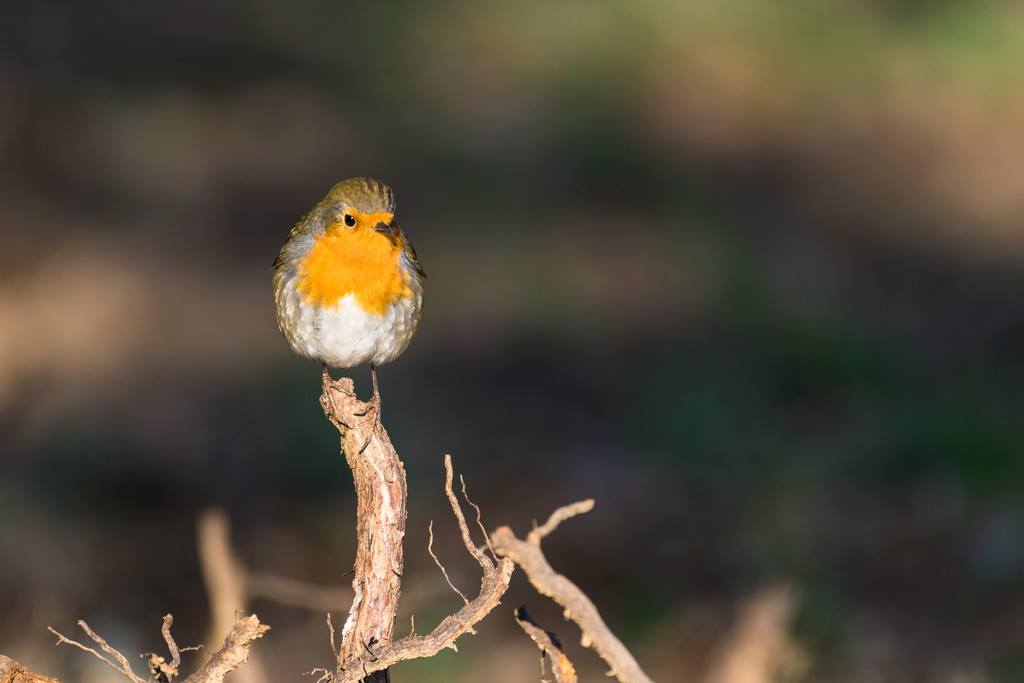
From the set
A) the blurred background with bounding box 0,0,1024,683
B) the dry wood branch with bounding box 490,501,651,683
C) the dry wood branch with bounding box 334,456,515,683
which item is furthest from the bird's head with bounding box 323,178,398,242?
the dry wood branch with bounding box 490,501,651,683

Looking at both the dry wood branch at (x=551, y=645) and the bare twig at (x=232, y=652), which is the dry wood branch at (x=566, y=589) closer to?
the dry wood branch at (x=551, y=645)

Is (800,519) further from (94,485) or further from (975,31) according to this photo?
(975,31)

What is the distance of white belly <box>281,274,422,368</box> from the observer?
13.0 ft

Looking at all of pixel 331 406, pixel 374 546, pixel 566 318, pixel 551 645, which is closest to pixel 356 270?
pixel 331 406

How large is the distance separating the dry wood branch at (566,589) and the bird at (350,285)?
199 centimetres

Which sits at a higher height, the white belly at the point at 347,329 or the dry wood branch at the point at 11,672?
the white belly at the point at 347,329

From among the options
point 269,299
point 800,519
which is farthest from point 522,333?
point 800,519

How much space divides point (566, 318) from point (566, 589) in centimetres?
760

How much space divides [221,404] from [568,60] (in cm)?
448

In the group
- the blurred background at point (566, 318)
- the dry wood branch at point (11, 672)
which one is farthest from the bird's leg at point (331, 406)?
the blurred background at point (566, 318)

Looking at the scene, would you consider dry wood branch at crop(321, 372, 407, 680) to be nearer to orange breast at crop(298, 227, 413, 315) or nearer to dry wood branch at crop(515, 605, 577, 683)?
dry wood branch at crop(515, 605, 577, 683)

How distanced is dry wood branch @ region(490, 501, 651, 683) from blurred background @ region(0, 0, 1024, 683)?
2671mm

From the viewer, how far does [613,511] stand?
25.3 ft

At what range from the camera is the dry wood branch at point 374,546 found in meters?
2.42
